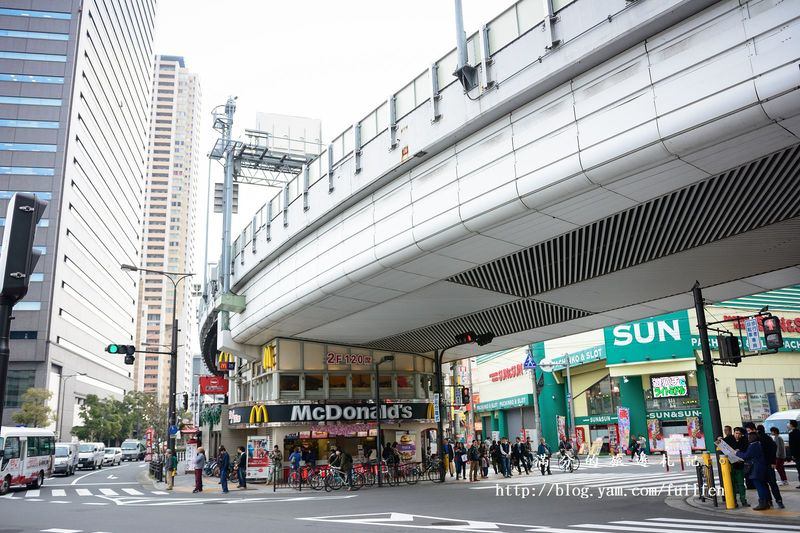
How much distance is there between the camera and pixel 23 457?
26.2 meters

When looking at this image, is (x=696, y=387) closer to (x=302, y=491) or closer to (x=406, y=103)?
(x=302, y=491)

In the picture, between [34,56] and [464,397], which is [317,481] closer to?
[464,397]

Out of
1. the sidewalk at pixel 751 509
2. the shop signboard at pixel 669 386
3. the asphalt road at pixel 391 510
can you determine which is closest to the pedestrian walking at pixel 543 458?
the asphalt road at pixel 391 510

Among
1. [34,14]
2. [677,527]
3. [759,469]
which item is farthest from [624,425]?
[34,14]

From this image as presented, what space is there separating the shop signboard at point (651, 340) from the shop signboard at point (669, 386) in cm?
140

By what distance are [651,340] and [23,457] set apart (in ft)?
127

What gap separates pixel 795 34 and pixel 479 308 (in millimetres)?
15848

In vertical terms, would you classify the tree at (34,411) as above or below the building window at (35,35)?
below

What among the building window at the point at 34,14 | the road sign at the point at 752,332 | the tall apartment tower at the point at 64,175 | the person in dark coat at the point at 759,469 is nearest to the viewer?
the person in dark coat at the point at 759,469

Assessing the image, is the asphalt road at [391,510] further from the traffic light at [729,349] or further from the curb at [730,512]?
the traffic light at [729,349]

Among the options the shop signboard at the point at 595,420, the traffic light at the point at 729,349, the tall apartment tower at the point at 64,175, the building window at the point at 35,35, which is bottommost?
the shop signboard at the point at 595,420

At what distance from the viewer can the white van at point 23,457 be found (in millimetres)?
24656

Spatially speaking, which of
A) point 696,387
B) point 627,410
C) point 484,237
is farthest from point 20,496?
point 696,387

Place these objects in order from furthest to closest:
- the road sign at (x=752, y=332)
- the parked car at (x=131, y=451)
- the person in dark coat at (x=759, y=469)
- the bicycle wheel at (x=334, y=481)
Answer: the parked car at (x=131, y=451)
the bicycle wheel at (x=334, y=481)
the road sign at (x=752, y=332)
the person in dark coat at (x=759, y=469)
